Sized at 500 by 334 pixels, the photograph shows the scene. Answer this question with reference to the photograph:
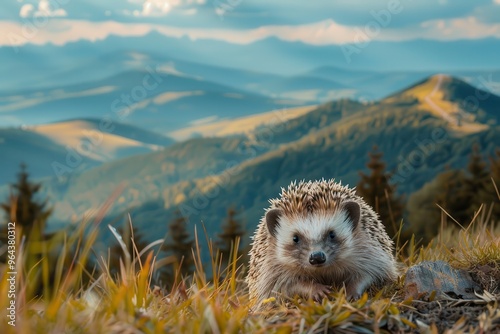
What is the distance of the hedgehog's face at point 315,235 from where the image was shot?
8016mm

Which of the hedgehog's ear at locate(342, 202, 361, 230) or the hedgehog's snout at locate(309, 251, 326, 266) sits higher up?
the hedgehog's ear at locate(342, 202, 361, 230)

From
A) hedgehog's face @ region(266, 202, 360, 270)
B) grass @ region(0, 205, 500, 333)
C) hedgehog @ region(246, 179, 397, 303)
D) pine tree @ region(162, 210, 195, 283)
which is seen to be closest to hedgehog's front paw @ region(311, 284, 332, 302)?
hedgehog @ region(246, 179, 397, 303)

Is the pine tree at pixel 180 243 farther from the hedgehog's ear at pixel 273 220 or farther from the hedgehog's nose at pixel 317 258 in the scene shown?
the hedgehog's nose at pixel 317 258

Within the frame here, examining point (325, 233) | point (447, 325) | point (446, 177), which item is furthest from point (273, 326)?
point (446, 177)

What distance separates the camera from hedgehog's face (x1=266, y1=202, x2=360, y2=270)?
802cm

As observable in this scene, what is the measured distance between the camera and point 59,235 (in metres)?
5.92

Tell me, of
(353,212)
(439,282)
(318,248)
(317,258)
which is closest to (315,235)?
(318,248)

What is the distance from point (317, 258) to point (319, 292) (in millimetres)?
417

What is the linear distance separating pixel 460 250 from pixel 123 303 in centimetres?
513

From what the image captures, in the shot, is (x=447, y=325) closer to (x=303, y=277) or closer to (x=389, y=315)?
(x=389, y=315)

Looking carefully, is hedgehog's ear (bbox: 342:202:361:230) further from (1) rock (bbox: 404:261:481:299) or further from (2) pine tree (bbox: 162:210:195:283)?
(2) pine tree (bbox: 162:210:195:283)

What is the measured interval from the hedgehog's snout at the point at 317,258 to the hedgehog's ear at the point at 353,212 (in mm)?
855

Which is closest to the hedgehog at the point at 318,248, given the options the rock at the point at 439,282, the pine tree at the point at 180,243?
the rock at the point at 439,282

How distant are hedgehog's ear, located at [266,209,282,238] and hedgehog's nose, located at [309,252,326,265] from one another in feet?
3.05
